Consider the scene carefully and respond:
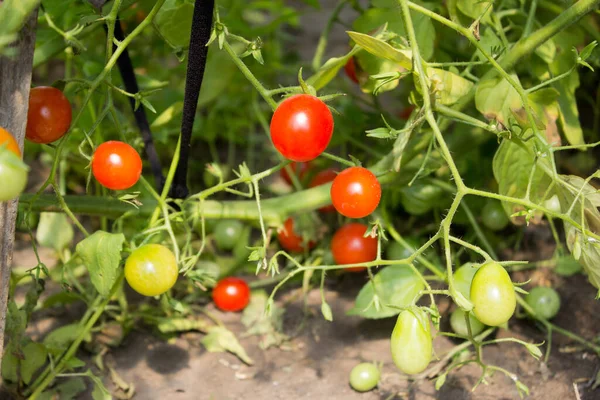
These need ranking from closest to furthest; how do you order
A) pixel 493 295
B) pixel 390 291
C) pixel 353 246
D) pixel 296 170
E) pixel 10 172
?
1. pixel 10 172
2. pixel 493 295
3. pixel 390 291
4. pixel 353 246
5. pixel 296 170

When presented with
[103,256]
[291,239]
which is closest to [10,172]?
[103,256]

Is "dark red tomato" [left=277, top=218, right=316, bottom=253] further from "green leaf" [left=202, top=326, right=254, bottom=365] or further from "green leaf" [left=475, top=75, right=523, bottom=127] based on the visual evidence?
"green leaf" [left=475, top=75, right=523, bottom=127]

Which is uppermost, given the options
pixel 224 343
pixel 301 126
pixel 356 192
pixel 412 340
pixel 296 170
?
pixel 301 126

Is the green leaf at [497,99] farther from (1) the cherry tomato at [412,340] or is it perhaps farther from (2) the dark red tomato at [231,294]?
(2) the dark red tomato at [231,294]

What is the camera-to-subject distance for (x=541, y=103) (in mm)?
1149

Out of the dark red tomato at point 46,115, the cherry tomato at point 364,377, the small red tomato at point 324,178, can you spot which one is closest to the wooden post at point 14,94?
the dark red tomato at point 46,115

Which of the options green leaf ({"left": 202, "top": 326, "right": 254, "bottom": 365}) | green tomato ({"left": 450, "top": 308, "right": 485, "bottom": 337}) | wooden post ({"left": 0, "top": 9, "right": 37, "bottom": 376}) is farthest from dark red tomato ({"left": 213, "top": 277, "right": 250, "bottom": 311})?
wooden post ({"left": 0, "top": 9, "right": 37, "bottom": 376})

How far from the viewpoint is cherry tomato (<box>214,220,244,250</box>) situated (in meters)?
1.51

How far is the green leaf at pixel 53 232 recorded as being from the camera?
4.43 ft

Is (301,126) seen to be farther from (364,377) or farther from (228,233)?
(228,233)

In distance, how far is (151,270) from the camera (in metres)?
0.98

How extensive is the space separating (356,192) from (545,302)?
0.52 metres

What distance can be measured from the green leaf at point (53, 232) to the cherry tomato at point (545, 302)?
0.92 m

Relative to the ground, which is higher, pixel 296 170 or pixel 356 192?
pixel 356 192
